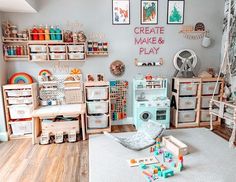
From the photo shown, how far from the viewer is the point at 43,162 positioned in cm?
247

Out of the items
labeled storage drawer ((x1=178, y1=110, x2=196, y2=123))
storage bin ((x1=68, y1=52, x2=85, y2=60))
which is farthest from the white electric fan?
storage bin ((x1=68, y1=52, x2=85, y2=60))

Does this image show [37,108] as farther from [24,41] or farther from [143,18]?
[143,18]

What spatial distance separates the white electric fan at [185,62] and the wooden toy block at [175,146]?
1788 millimetres

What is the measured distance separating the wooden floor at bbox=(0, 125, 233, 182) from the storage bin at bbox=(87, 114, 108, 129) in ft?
1.37

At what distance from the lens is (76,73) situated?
11.5ft

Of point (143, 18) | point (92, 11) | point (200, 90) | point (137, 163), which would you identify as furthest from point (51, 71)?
point (200, 90)

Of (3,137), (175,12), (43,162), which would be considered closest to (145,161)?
(43,162)

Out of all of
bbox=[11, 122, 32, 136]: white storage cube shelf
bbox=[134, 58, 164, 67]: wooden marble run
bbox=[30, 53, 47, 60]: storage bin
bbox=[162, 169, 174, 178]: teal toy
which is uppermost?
bbox=[30, 53, 47, 60]: storage bin

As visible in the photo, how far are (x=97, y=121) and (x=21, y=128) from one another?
1.28m

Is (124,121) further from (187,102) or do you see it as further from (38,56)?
(38,56)

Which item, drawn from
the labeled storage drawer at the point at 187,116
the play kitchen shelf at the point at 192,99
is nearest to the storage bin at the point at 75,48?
the play kitchen shelf at the point at 192,99

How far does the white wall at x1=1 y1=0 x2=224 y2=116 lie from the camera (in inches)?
130

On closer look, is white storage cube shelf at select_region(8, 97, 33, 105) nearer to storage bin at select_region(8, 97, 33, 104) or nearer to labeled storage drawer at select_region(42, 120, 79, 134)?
storage bin at select_region(8, 97, 33, 104)

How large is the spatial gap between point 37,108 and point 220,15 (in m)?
3.87
